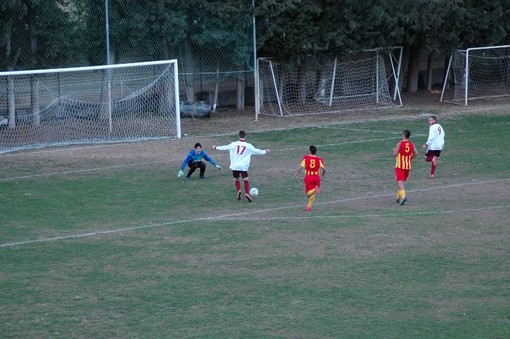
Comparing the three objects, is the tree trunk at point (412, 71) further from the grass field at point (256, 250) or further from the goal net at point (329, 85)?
the grass field at point (256, 250)

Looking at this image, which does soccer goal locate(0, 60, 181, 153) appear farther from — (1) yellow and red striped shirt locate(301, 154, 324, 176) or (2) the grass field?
(1) yellow and red striped shirt locate(301, 154, 324, 176)

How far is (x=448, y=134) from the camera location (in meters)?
27.6

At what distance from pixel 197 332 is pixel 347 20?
24.9m

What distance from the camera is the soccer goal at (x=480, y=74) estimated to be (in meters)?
36.5

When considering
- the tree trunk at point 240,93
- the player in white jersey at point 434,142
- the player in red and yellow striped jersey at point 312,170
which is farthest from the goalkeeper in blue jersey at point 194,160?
the tree trunk at point 240,93

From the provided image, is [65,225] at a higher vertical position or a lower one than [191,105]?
lower

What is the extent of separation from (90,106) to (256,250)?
15199 millimetres

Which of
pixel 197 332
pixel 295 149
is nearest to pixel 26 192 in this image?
pixel 295 149

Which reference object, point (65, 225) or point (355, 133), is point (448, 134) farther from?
point (65, 225)

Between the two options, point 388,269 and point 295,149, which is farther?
point 295,149

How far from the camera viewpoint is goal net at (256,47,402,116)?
3362cm

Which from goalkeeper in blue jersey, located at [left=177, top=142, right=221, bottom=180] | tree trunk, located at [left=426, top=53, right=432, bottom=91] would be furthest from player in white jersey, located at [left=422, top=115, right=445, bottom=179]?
tree trunk, located at [left=426, top=53, right=432, bottom=91]

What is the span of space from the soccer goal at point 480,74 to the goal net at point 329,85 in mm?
2474

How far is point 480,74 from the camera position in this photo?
3797cm
